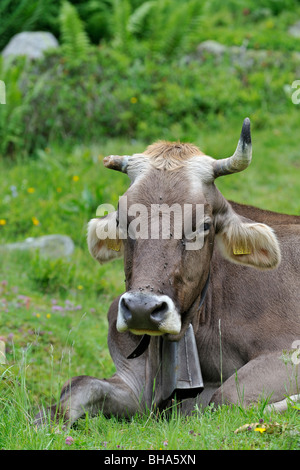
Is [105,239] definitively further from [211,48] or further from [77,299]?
[211,48]

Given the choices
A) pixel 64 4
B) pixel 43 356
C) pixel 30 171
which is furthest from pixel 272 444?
pixel 64 4

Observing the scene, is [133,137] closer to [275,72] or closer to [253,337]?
[275,72]

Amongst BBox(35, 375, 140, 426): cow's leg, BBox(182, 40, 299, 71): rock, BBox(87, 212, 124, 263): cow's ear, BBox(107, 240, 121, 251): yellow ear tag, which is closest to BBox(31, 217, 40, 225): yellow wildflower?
BBox(87, 212, 124, 263): cow's ear

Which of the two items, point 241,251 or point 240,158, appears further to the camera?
point 241,251

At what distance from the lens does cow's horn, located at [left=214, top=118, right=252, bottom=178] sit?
5.30m

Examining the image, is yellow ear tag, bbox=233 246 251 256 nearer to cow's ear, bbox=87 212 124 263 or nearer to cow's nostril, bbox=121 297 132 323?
cow's ear, bbox=87 212 124 263

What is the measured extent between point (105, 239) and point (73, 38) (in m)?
9.23

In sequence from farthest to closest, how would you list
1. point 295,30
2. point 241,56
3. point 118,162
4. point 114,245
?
point 295,30
point 241,56
point 114,245
point 118,162

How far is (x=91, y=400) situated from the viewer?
5.52 m

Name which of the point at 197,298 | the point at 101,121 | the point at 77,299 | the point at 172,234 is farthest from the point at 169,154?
the point at 101,121

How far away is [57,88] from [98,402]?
8.90 metres

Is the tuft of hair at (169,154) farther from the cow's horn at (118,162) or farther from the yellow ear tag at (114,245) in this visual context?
the yellow ear tag at (114,245)

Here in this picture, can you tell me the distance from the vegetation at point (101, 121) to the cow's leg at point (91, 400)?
0.87 meters

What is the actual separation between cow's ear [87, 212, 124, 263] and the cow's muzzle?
4.12 feet
